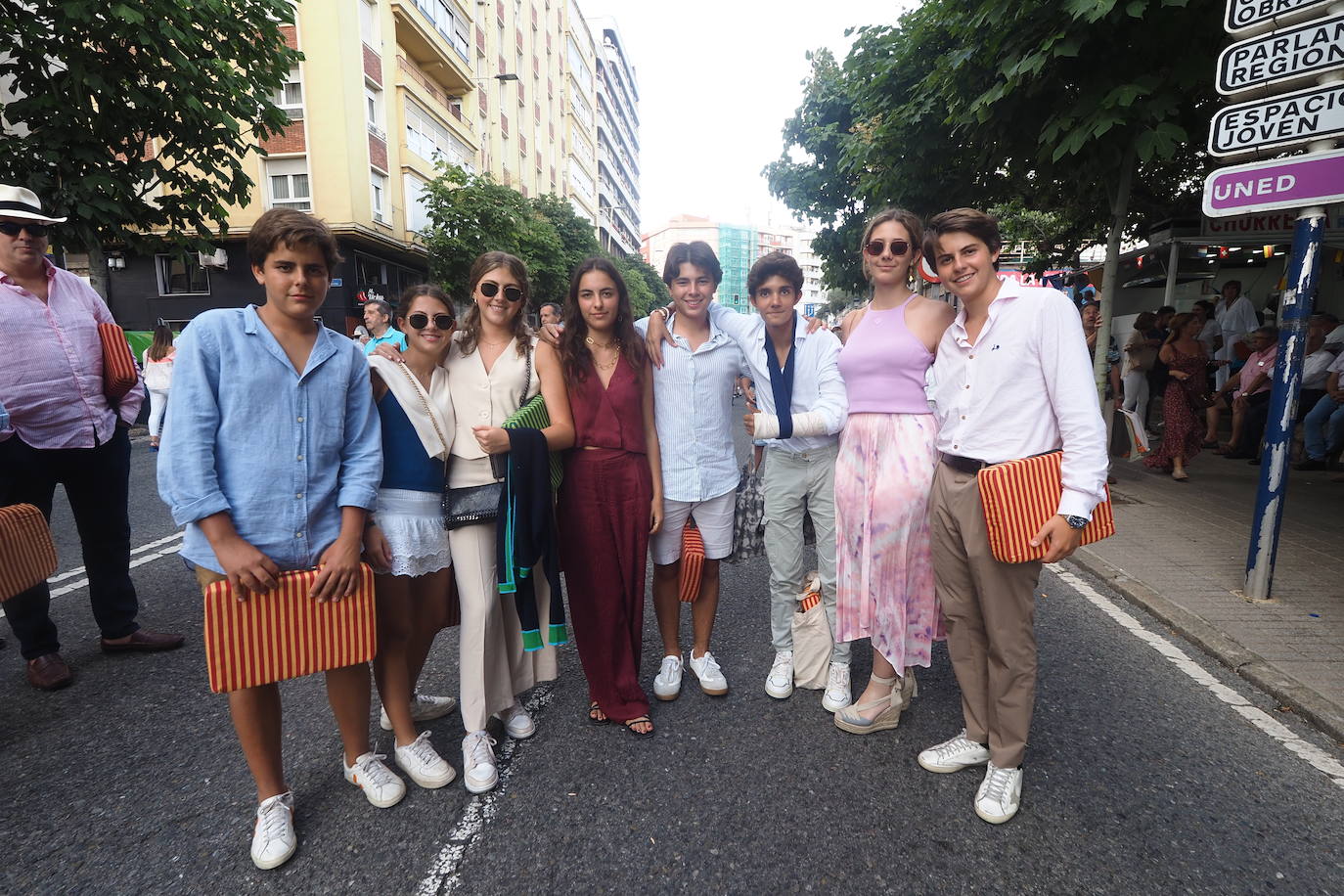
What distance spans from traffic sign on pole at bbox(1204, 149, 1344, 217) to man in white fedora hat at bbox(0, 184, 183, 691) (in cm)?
607

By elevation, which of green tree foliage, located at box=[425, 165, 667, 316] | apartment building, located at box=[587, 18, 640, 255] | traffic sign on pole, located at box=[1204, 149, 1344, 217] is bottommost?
traffic sign on pole, located at box=[1204, 149, 1344, 217]

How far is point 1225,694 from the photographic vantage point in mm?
3305

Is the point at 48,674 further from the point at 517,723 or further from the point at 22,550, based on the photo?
the point at 517,723

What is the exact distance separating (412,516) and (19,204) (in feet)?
8.62

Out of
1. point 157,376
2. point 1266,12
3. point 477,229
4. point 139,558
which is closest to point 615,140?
point 477,229

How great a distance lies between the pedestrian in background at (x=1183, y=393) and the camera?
8.34m

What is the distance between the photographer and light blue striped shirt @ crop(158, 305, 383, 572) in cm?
201

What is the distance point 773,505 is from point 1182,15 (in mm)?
5126

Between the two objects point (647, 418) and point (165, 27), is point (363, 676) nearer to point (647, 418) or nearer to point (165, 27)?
point (647, 418)

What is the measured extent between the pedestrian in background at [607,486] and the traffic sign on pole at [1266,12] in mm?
4056

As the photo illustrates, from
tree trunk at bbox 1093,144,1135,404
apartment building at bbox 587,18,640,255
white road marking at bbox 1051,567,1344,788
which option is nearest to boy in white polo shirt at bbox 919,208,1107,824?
white road marking at bbox 1051,567,1344,788

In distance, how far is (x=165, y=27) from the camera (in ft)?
21.1

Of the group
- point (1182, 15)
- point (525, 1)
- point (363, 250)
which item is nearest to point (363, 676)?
point (1182, 15)

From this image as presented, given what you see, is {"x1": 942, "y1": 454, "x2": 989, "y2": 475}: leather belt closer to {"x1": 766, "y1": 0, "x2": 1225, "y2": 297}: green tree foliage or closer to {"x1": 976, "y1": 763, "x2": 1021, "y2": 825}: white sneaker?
{"x1": 976, "y1": 763, "x2": 1021, "y2": 825}: white sneaker
